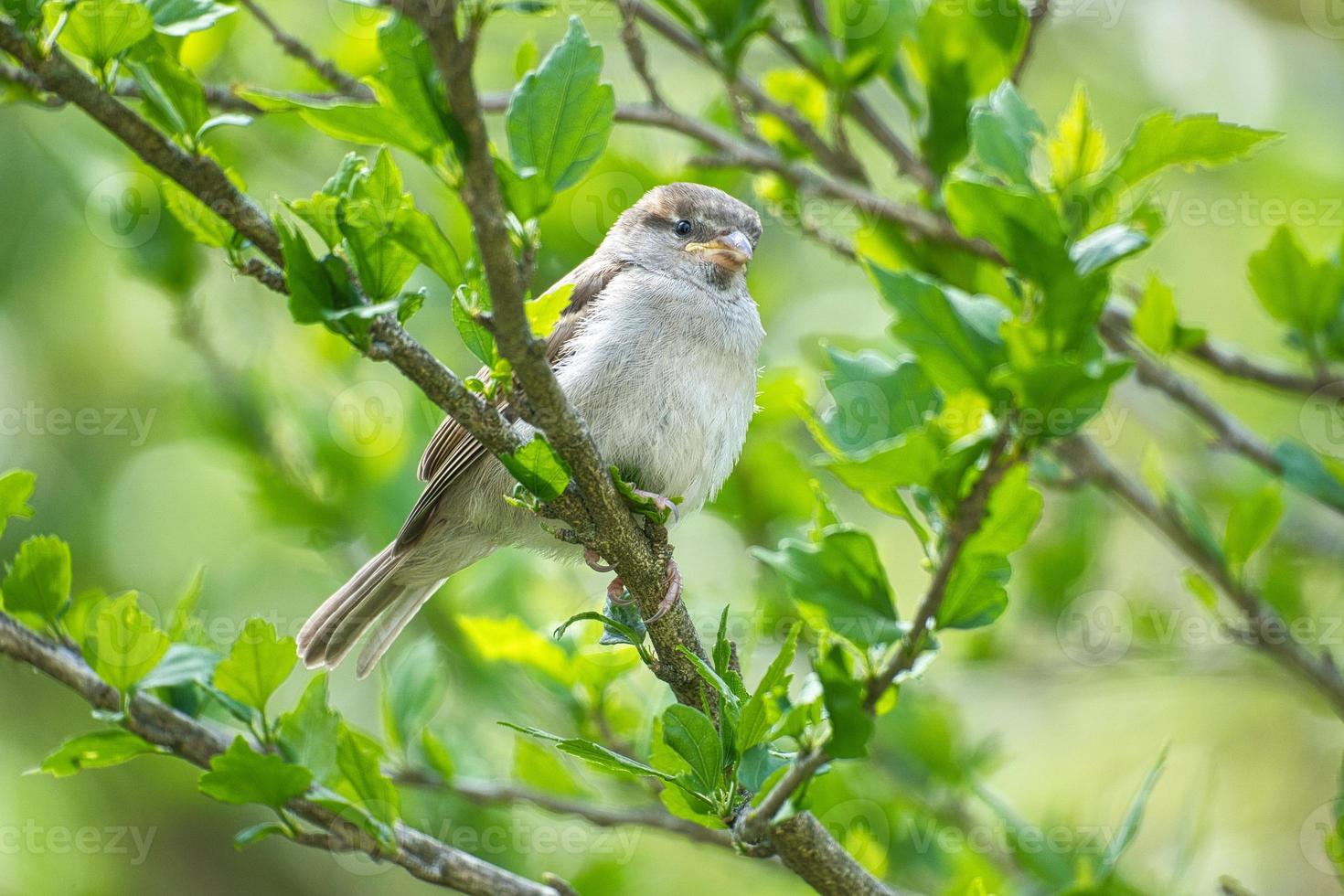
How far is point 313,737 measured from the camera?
282cm

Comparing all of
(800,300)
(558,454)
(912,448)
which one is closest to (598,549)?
(558,454)

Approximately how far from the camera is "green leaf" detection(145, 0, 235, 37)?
2.30 m

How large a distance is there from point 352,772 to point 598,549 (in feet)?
2.44

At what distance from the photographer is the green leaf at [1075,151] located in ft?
8.62

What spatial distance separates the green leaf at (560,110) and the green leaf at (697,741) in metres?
0.93

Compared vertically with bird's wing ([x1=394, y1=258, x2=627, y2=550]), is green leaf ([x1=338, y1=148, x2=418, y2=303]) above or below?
above

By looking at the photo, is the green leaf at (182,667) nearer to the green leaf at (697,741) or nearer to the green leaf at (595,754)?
the green leaf at (595,754)

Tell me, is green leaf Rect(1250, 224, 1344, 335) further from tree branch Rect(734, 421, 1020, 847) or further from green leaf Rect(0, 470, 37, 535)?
green leaf Rect(0, 470, 37, 535)

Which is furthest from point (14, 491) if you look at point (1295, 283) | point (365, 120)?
point (1295, 283)

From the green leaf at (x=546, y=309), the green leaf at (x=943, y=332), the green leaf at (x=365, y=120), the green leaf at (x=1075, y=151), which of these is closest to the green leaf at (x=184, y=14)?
the green leaf at (x=365, y=120)

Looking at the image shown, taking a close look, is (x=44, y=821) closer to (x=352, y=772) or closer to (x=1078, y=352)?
(x=352, y=772)

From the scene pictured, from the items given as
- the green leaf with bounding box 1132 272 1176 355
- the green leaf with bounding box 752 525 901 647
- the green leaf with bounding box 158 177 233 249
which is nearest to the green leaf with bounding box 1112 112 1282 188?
the green leaf with bounding box 752 525 901 647

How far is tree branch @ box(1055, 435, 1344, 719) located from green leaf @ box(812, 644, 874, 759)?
1.71 meters

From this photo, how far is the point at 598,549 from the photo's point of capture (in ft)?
8.49
